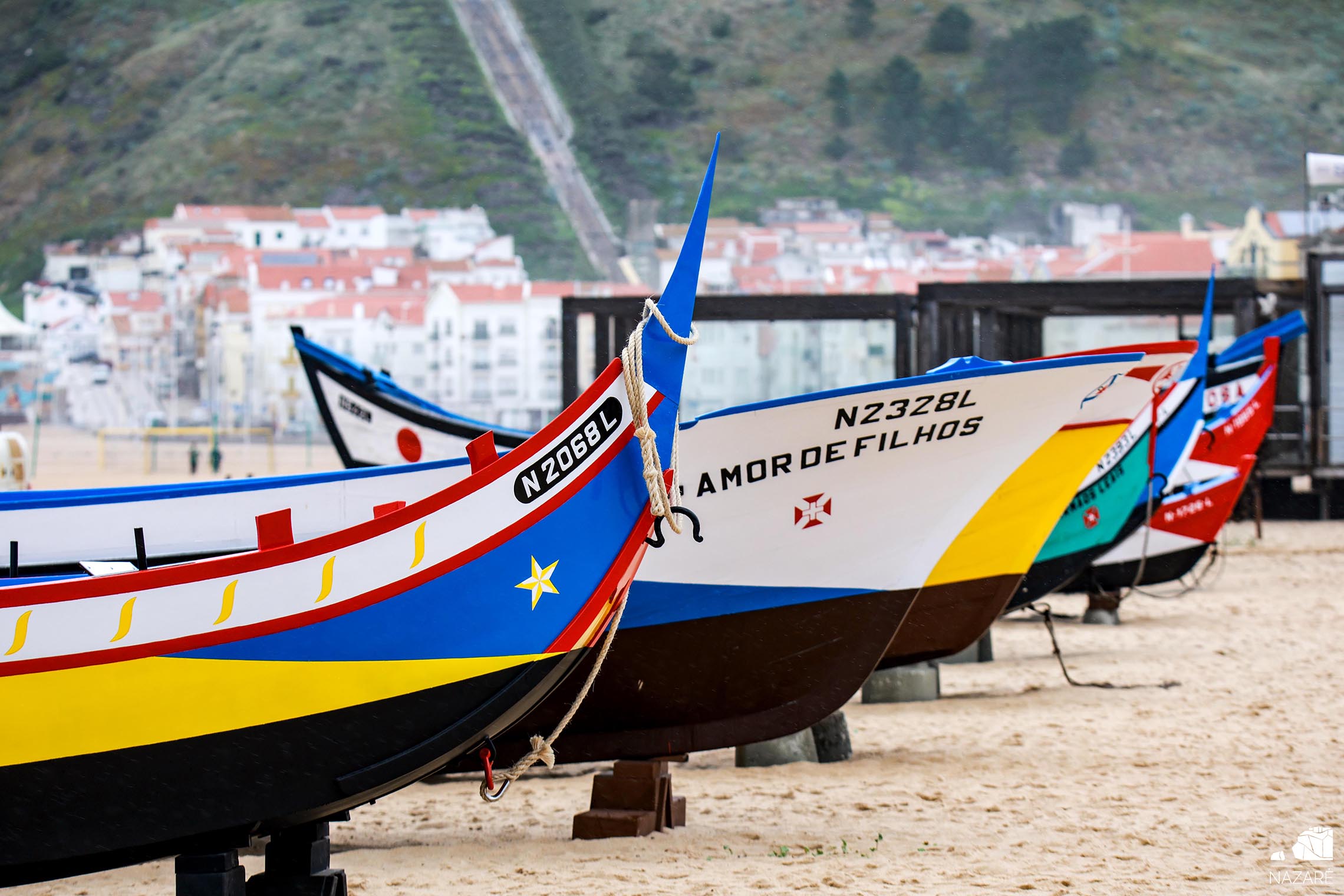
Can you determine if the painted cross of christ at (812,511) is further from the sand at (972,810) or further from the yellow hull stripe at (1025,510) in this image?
the yellow hull stripe at (1025,510)

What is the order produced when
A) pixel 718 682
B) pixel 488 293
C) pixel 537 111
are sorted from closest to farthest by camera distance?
pixel 718 682 < pixel 488 293 < pixel 537 111

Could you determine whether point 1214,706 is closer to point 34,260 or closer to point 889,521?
point 889,521

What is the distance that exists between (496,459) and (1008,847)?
2.41 m

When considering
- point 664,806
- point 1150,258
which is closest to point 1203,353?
point 664,806

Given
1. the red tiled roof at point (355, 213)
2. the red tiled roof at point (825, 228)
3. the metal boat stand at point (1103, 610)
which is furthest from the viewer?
the red tiled roof at point (355, 213)

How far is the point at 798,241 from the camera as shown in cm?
8819

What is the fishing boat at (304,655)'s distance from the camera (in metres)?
3.43

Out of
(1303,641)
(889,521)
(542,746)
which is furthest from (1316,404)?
(542,746)

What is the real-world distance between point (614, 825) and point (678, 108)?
10545cm

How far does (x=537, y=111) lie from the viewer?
104 meters

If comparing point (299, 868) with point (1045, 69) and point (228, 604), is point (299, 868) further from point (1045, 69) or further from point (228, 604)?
point (1045, 69)

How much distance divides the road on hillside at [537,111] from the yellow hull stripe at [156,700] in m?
84.0

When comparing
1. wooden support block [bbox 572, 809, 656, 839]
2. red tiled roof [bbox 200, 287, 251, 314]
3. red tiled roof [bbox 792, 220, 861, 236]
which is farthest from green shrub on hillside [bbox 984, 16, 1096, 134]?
wooden support block [bbox 572, 809, 656, 839]

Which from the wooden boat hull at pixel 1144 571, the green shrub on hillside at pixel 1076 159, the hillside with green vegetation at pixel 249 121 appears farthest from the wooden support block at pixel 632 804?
the green shrub on hillside at pixel 1076 159
